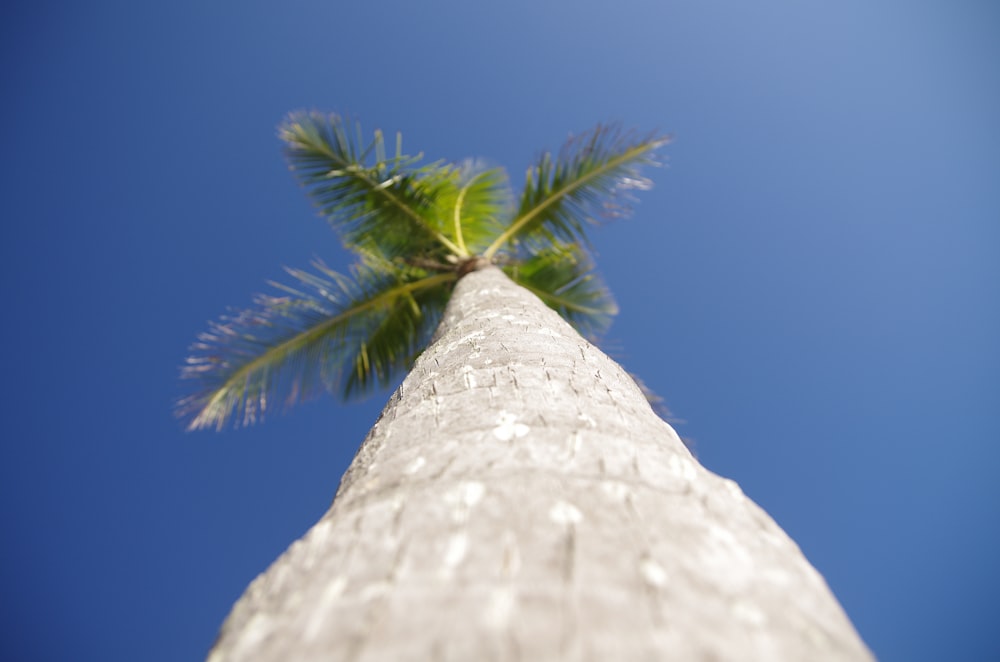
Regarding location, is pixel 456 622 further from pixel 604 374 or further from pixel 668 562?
pixel 604 374

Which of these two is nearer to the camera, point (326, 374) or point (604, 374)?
point (604, 374)

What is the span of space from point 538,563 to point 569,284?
17.8 feet

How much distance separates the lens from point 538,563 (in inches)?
31.4

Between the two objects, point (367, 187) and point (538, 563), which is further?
point (367, 187)

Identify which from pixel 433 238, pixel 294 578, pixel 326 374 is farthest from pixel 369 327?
pixel 294 578

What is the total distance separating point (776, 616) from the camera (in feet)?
2.47

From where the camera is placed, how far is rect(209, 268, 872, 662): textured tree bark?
689 millimetres

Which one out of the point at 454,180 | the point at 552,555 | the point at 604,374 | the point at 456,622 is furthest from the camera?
the point at 454,180

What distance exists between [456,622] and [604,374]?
1136mm

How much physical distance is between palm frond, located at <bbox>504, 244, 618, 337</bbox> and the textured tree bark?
176 inches

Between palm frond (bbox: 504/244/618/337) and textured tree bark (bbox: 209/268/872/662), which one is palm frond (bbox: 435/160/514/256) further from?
textured tree bark (bbox: 209/268/872/662)

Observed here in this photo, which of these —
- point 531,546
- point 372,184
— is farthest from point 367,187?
point 531,546

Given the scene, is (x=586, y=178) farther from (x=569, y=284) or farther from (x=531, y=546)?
(x=531, y=546)

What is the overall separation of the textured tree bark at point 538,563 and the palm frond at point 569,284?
14.7 feet
